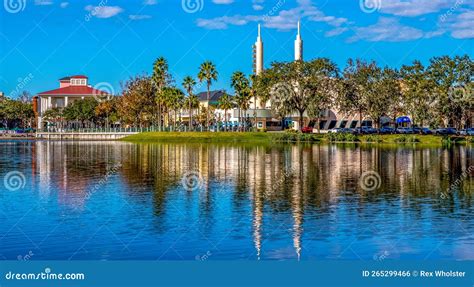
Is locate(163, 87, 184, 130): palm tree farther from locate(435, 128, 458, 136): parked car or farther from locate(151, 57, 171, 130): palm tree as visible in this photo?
locate(435, 128, 458, 136): parked car

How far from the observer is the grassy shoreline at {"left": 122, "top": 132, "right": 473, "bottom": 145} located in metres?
118

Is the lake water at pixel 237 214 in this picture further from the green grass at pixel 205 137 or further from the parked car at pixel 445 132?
the green grass at pixel 205 137

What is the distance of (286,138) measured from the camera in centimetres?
12694

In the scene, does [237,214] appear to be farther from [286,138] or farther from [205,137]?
[205,137]

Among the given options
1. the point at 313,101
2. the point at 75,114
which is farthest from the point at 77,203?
the point at 75,114

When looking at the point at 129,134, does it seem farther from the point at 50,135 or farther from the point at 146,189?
the point at 146,189

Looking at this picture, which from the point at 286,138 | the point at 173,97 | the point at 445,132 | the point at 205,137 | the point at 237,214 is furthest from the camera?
the point at 173,97

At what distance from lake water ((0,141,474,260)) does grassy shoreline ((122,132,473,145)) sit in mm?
60900

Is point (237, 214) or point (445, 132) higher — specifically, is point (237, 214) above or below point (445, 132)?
below

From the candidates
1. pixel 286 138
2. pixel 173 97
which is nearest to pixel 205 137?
pixel 286 138

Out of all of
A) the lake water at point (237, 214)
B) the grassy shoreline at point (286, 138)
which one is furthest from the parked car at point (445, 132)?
the lake water at point (237, 214)

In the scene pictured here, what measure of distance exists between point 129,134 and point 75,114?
44817mm

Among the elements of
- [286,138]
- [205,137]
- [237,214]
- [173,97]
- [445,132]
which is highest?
[173,97]

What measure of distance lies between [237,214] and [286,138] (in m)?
94.2
